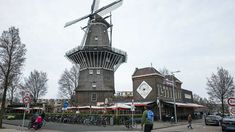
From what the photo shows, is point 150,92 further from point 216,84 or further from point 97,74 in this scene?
point 216,84

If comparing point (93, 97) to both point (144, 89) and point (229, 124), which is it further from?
point (229, 124)

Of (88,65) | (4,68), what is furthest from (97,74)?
(4,68)

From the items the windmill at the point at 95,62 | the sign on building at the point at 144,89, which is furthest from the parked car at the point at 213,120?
the windmill at the point at 95,62

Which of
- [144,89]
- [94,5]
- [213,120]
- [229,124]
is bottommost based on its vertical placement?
[213,120]

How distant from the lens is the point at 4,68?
23.3m

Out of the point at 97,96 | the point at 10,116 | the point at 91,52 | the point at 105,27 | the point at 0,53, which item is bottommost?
the point at 10,116

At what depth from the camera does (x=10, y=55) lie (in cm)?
2328

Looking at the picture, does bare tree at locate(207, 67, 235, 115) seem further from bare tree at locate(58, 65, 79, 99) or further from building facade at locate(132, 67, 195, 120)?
bare tree at locate(58, 65, 79, 99)

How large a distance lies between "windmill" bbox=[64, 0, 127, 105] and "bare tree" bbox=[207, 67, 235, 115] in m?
19.5

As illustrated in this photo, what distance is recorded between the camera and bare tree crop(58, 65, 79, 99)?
54375 millimetres

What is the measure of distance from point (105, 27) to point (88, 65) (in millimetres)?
10319

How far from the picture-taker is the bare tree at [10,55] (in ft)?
76.1

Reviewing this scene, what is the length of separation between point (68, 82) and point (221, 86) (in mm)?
34277

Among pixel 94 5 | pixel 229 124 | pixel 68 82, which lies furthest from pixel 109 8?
pixel 229 124
